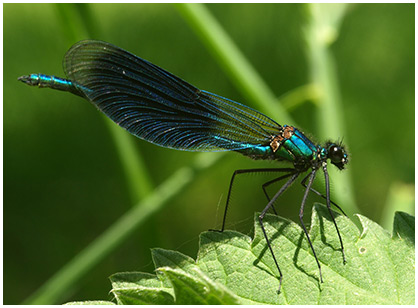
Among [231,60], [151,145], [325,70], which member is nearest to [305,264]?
[231,60]

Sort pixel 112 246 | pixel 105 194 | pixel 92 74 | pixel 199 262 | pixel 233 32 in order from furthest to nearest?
pixel 233 32
pixel 105 194
pixel 112 246
pixel 92 74
pixel 199 262

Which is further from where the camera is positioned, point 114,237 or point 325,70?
point 325,70

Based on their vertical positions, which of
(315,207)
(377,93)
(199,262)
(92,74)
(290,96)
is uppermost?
(377,93)

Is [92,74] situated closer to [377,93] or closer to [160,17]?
[160,17]

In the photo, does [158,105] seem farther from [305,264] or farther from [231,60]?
[305,264]

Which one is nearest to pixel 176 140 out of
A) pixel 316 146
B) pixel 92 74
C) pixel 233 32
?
pixel 92 74

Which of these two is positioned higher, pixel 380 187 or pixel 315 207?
pixel 380 187

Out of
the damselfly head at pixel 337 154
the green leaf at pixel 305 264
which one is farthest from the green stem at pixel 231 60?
the green leaf at pixel 305 264
